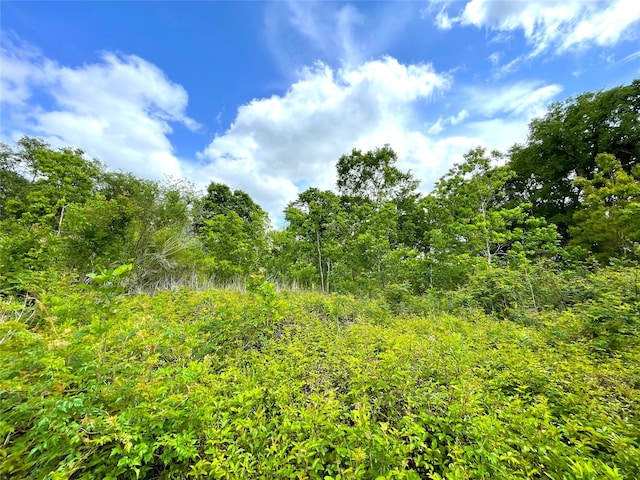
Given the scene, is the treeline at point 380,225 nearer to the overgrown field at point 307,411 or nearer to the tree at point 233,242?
the tree at point 233,242

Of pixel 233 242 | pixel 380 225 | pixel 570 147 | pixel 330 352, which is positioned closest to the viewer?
pixel 330 352

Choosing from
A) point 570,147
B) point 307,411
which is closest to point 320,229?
point 307,411

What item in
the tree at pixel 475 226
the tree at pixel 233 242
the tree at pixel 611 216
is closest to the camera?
the tree at pixel 611 216

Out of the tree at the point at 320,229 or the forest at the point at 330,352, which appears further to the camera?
the tree at the point at 320,229

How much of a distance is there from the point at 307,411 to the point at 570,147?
649 inches

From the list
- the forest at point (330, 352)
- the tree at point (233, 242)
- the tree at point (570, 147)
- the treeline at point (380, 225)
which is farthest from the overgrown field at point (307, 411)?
the tree at point (570, 147)

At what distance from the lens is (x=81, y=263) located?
18.1 feet

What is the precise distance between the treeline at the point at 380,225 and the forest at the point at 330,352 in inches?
3.1

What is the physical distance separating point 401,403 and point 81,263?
708 centimetres

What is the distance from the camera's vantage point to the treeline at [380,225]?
559cm

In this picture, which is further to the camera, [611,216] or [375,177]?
[375,177]

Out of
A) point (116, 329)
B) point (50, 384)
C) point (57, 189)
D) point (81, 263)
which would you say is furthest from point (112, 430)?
point (57, 189)

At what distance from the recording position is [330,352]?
254 centimetres

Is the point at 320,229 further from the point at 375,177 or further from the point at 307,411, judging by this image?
the point at 307,411
